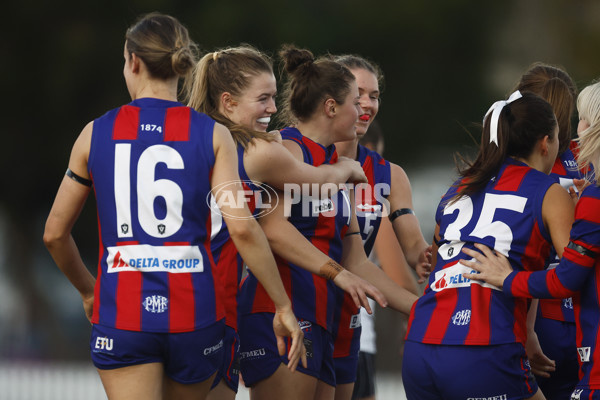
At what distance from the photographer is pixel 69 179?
3.70 metres

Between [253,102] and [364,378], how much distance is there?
8.34 ft

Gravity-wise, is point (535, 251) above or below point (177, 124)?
below

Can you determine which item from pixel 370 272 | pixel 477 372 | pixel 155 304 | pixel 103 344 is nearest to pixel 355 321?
pixel 370 272

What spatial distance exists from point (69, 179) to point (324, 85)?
1.48 m

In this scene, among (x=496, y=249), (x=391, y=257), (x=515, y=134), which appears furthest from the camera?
(x=391, y=257)

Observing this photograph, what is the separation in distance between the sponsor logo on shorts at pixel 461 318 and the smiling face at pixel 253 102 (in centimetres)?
136

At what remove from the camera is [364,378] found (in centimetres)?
624

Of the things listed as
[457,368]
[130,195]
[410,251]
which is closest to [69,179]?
[130,195]

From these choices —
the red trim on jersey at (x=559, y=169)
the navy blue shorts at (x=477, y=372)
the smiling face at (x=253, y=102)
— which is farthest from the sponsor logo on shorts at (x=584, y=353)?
the smiling face at (x=253, y=102)

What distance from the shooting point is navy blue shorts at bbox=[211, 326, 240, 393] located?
407cm

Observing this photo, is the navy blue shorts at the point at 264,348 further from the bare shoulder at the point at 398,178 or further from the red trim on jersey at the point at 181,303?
the bare shoulder at the point at 398,178

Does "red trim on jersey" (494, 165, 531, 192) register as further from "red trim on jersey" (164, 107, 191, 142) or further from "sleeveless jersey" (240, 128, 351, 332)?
"red trim on jersey" (164, 107, 191, 142)

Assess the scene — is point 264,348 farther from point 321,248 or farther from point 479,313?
point 479,313

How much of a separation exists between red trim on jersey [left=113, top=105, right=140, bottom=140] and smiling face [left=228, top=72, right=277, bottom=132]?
87 cm
